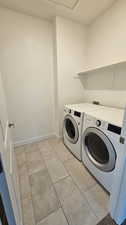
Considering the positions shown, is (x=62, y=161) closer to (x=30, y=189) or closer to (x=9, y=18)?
(x=30, y=189)

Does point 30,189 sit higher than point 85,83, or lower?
lower

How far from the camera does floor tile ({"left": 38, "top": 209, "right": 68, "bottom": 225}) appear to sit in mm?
957

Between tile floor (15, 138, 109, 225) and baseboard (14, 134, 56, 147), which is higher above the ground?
baseboard (14, 134, 56, 147)

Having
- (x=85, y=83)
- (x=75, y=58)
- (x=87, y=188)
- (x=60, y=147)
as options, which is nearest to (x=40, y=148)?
(x=60, y=147)

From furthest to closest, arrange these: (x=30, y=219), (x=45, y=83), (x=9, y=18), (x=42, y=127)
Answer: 1. (x=42, y=127)
2. (x=45, y=83)
3. (x=9, y=18)
4. (x=30, y=219)

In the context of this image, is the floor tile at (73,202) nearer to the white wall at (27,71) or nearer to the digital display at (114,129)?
the digital display at (114,129)

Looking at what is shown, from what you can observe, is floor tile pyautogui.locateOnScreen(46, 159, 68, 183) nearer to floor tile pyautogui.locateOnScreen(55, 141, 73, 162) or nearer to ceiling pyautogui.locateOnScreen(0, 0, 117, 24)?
floor tile pyautogui.locateOnScreen(55, 141, 73, 162)

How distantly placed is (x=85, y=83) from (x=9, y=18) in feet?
5.84

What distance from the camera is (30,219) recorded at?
3.24ft

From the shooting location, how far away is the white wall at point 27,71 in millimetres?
1710

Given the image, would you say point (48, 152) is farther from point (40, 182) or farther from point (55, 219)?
point (55, 219)

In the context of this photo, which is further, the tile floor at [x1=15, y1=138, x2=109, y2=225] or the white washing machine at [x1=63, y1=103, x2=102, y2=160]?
the white washing machine at [x1=63, y1=103, x2=102, y2=160]

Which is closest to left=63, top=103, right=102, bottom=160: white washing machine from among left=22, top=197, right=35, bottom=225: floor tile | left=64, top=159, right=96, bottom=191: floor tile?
left=64, top=159, right=96, bottom=191: floor tile

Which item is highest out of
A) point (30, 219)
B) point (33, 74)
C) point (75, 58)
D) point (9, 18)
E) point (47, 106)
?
point (9, 18)
